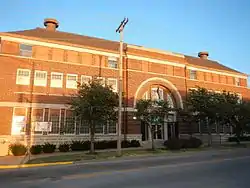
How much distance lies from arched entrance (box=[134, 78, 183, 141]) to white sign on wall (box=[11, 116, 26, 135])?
562 inches

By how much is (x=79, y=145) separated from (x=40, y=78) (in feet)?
26.9

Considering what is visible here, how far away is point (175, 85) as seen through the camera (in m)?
34.3

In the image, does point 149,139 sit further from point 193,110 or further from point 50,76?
point 50,76

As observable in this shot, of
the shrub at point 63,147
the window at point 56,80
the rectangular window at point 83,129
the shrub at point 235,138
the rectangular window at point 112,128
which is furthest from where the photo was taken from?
the shrub at point 235,138

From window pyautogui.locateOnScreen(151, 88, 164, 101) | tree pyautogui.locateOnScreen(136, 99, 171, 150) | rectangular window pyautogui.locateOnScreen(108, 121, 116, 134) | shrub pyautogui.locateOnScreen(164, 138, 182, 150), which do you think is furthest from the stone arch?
shrub pyautogui.locateOnScreen(164, 138, 182, 150)

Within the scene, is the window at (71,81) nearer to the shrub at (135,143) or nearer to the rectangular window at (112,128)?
the rectangular window at (112,128)

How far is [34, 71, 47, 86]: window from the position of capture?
86.5 feet

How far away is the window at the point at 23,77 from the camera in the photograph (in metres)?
25.6

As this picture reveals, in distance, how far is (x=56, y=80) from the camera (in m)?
27.4

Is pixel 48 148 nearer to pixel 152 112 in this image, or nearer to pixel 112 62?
pixel 152 112

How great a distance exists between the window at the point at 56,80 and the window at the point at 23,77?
2.43 m

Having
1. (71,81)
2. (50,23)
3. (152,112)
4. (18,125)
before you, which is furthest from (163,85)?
(18,125)

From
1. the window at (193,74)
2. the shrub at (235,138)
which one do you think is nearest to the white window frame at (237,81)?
the shrub at (235,138)

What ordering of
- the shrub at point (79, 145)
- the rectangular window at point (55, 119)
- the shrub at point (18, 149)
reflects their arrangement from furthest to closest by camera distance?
1. the rectangular window at point (55, 119)
2. the shrub at point (79, 145)
3. the shrub at point (18, 149)
